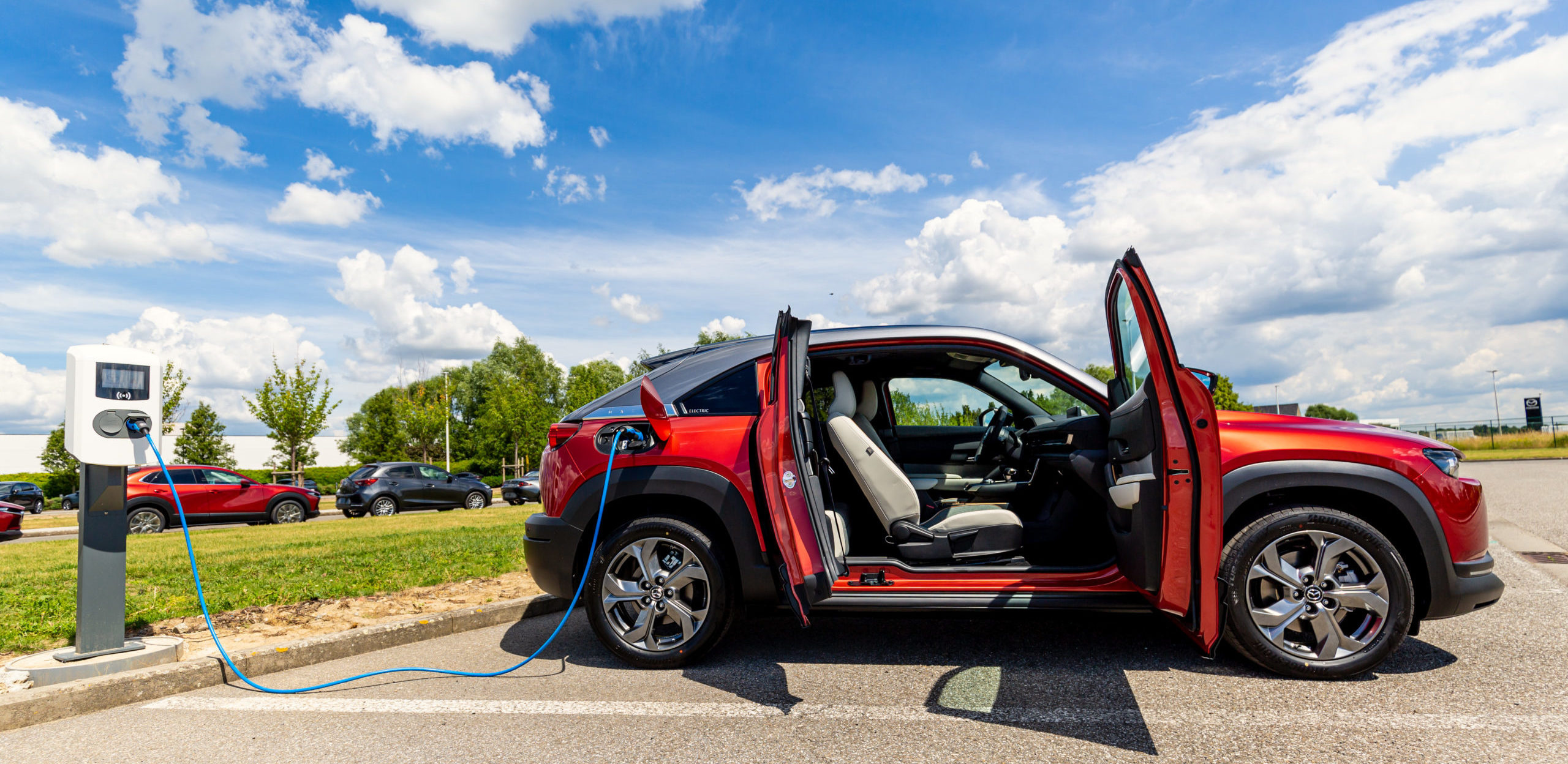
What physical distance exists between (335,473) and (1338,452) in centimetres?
4666

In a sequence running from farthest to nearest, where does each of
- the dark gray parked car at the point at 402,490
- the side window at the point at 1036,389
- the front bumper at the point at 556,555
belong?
the dark gray parked car at the point at 402,490, the side window at the point at 1036,389, the front bumper at the point at 556,555

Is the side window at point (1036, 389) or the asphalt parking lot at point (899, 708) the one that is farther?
the side window at point (1036, 389)

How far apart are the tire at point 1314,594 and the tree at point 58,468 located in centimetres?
4004

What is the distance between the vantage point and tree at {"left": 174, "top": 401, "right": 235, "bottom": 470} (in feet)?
101

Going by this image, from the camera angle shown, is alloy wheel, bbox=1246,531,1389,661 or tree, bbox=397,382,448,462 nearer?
alloy wheel, bbox=1246,531,1389,661

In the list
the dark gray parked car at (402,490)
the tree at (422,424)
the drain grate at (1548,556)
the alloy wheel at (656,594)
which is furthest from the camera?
the tree at (422,424)

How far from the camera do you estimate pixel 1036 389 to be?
15.8 ft

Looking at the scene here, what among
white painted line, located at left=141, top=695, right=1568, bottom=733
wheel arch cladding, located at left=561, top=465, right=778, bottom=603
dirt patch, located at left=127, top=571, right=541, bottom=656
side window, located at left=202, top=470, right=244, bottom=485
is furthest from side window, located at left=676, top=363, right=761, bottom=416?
side window, located at left=202, top=470, right=244, bottom=485

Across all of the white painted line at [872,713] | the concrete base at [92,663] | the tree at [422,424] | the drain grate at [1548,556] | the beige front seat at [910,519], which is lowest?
the drain grate at [1548,556]

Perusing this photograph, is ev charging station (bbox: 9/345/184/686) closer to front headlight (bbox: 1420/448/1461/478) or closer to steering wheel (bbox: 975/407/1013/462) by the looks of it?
steering wheel (bbox: 975/407/1013/462)

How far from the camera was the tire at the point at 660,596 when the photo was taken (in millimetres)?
4160

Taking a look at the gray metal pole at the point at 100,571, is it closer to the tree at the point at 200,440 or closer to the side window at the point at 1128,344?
the side window at the point at 1128,344

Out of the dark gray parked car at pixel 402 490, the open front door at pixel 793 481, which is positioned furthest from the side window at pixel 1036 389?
the dark gray parked car at pixel 402 490

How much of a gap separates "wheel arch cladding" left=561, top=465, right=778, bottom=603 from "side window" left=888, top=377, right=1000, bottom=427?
1945 millimetres
